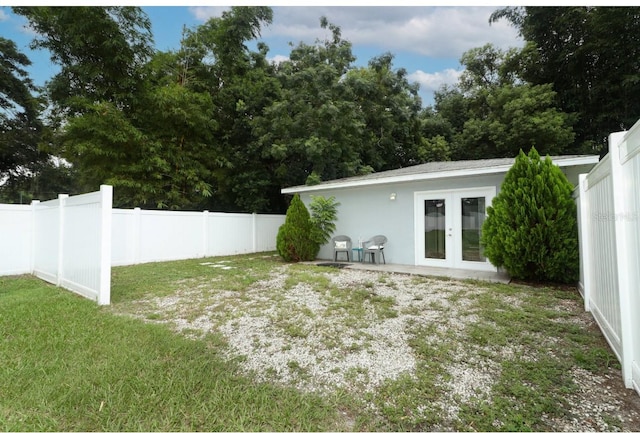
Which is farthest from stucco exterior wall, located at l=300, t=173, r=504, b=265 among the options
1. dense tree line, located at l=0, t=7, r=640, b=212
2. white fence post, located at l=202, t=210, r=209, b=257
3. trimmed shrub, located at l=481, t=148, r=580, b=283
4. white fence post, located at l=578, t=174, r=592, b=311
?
white fence post, located at l=202, t=210, r=209, b=257

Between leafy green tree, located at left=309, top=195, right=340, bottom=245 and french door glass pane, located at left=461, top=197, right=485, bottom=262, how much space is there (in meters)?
3.82

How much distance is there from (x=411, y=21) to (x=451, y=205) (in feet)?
15.5

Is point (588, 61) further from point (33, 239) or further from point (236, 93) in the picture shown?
point (33, 239)

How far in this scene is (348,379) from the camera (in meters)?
2.54

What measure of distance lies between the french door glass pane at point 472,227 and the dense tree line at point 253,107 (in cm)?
612

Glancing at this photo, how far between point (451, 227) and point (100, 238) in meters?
7.19

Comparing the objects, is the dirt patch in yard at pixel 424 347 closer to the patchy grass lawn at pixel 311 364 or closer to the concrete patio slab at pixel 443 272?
the patchy grass lawn at pixel 311 364

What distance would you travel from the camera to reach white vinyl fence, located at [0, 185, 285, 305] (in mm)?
4852

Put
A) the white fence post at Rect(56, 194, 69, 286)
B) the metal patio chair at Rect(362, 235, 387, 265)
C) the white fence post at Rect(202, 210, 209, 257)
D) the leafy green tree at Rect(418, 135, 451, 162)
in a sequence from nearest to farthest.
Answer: the white fence post at Rect(56, 194, 69, 286)
the metal patio chair at Rect(362, 235, 387, 265)
the white fence post at Rect(202, 210, 209, 257)
the leafy green tree at Rect(418, 135, 451, 162)

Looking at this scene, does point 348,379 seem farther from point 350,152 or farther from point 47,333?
point 350,152

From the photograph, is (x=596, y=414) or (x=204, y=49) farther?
(x=204, y=49)

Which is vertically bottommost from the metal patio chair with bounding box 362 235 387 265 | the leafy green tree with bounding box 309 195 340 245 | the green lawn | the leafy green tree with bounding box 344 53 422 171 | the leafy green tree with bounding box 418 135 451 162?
the green lawn

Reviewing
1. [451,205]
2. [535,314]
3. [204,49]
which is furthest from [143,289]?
[204,49]

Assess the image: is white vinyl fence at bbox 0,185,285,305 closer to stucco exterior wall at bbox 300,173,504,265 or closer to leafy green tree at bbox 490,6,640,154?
stucco exterior wall at bbox 300,173,504,265
